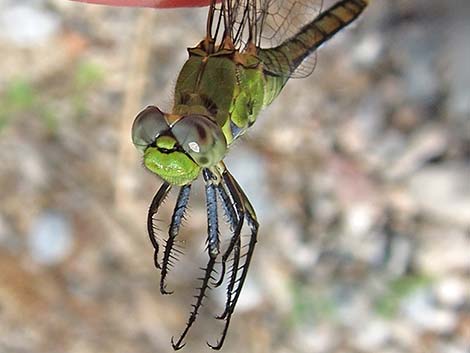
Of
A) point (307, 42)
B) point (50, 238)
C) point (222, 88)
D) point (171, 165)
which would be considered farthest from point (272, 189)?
point (171, 165)

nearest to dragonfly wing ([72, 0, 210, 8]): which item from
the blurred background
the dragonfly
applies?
the dragonfly

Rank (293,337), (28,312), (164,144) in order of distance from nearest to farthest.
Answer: (164,144) → (28,312) → (293,337)

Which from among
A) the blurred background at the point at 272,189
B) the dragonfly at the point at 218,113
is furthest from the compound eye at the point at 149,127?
the blurred background at the point at 272,189

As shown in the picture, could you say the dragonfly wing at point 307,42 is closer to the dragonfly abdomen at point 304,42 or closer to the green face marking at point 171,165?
the dragonfly abdomen at point 304,42

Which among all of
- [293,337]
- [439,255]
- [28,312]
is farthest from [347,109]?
[28,312]

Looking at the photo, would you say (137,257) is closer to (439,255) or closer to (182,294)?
(182,294)

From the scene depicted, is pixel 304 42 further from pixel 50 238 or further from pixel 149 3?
pixel 50 238
